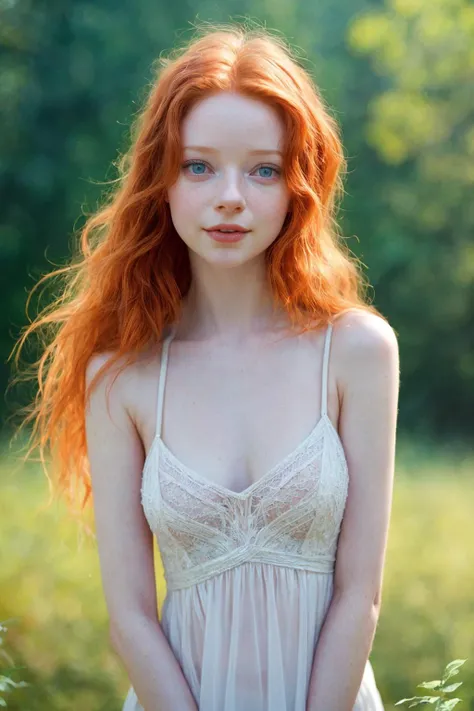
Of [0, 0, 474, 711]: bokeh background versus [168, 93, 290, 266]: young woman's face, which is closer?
[168, 93, 290, 266]: young woman's face

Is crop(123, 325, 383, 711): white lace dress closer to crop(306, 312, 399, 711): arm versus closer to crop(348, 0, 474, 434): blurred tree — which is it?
crop(306, 312, 399, 711): arm

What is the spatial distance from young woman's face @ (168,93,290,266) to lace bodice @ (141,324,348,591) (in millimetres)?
235

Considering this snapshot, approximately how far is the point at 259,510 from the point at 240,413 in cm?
17

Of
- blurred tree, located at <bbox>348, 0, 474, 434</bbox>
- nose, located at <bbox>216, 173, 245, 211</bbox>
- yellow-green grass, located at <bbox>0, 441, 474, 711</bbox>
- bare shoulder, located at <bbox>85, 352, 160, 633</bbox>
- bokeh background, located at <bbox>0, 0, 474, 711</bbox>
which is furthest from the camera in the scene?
blurred tree, located at <bbox>348, 0, 474, 434</bbox>

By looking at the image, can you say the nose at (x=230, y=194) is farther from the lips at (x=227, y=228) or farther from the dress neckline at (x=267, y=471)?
the dress neckline at (x=267, y=471)

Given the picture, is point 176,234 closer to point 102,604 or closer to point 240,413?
point 240,413

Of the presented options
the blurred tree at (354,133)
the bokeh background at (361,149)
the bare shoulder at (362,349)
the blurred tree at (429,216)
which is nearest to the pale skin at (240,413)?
the bare shoulder at (362,349)

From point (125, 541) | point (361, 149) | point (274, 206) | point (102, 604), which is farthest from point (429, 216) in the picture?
point (125, 541)

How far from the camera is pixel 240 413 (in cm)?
179

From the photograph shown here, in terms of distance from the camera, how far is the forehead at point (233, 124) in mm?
1719

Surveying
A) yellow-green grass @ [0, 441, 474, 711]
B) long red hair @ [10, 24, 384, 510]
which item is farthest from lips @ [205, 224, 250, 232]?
yellow-green grass @ [0, 441, 474, 711]

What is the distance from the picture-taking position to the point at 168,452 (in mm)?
1767

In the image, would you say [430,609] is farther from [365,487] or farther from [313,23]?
[313,23]

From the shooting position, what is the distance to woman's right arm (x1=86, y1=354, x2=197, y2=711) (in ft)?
5.82
